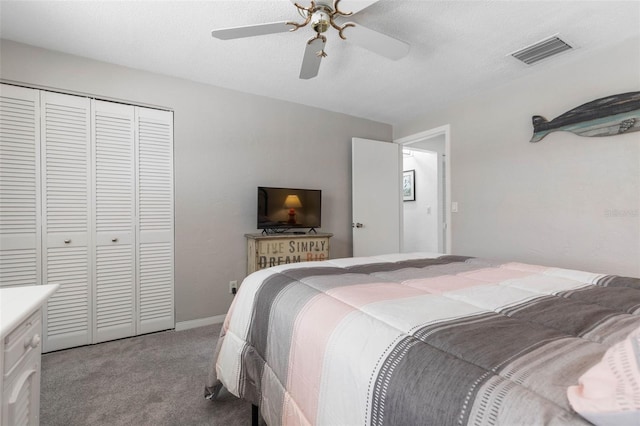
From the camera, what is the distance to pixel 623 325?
2.61 feet

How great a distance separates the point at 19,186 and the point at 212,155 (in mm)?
1424

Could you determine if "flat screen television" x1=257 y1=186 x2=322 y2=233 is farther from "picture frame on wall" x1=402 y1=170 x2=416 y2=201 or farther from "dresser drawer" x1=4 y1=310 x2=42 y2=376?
"picture frame on wall" x1=402 y1=170 x2=416 y2=201

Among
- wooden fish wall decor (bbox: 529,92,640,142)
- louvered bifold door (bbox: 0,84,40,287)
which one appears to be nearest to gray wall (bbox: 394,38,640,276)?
wooden fish wall decor (bbox: 529,92,640,142)

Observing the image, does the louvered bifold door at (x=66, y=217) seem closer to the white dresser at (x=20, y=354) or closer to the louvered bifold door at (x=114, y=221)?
the louvered bifold door at (x=114, y=221)

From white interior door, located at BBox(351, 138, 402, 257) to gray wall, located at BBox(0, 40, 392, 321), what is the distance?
0.66 metres

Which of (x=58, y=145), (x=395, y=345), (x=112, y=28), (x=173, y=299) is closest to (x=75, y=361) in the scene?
(x=173, y=299)

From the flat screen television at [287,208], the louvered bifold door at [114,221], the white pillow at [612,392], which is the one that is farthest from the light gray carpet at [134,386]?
the white pillow at [612,392]

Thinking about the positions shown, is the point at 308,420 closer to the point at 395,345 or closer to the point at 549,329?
the point at 395,345

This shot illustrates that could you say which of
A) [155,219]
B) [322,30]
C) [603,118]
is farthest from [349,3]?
[155,219]

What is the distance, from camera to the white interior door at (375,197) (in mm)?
3730

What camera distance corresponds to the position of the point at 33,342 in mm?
1016

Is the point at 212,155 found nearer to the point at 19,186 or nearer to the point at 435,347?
the point at 19,186

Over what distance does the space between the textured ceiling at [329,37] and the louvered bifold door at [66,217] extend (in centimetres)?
52

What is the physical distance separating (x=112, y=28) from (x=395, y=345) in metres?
2.59
